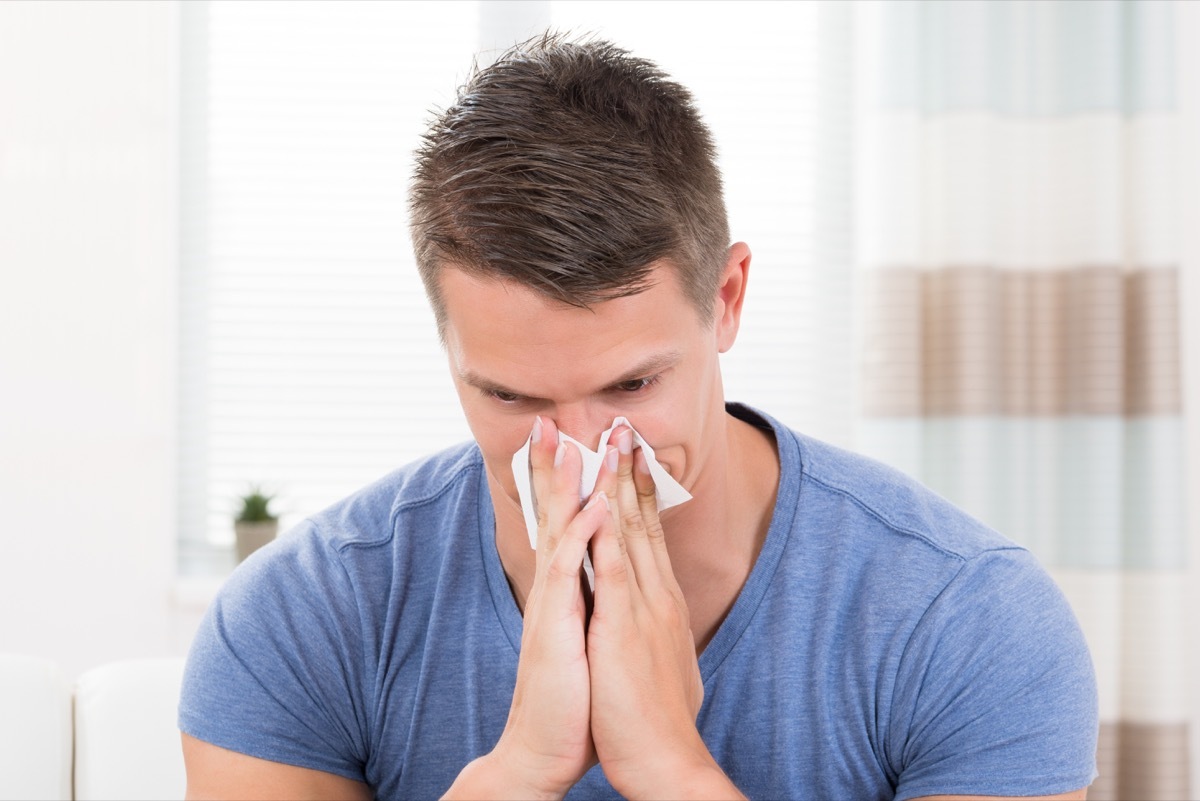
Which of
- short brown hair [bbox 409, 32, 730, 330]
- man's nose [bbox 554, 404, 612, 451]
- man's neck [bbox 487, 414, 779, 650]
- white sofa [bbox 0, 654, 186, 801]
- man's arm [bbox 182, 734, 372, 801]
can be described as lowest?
white sofa [bbox 0, 654, 186, 801]

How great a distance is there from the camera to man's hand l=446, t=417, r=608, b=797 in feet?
3.83

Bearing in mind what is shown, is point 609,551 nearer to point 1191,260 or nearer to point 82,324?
point 82,324

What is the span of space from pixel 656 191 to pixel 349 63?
6.41 ft

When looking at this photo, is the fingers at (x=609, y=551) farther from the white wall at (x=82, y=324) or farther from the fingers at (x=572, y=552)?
the white wall at (x=82, y=324)

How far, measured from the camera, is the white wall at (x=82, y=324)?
2654 millimetres

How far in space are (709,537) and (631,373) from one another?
1.03 ft

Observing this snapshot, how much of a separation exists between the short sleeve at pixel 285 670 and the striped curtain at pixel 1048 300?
5.39ft

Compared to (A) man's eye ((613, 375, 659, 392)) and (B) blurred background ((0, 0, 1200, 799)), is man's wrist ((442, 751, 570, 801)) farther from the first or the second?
(B) blurred background ((0, 0, 1200, 799))

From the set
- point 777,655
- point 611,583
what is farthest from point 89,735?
point 777,655

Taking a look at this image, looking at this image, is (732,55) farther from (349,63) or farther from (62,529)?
(62,529)

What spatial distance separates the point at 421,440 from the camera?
9.62 ft

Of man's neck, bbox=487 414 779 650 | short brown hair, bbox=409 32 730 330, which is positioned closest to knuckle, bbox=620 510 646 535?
man's neck, bbox=487 414 779 650

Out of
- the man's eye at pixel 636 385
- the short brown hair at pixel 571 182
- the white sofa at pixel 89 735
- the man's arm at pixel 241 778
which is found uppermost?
the short brown hair at pixel 571 182

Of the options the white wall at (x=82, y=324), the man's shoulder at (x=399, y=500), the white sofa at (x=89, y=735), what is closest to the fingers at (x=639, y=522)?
the man's shoulder at (x=399, y=500)
